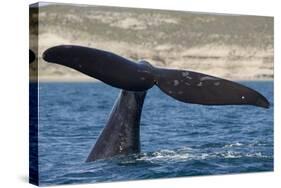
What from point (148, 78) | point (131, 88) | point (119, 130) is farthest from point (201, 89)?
point (119, 130)

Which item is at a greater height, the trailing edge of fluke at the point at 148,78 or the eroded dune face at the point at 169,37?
the eroded dune face at the point at 169,37

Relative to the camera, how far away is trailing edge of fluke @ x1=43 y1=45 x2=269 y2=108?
1301cm

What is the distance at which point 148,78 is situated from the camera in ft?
45.1

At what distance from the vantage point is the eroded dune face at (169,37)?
1383 centimetres

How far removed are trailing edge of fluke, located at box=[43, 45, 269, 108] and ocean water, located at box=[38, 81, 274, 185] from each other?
1.54ft

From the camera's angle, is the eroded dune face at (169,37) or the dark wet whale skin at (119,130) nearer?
the eroded dune face at (169,37)

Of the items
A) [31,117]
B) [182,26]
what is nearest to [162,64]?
[182,26]

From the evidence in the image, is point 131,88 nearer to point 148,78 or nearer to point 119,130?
point 148,78

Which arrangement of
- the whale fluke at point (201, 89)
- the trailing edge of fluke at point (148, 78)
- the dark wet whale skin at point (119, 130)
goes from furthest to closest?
1. the dark wet whale skin at point (119, 130)
2. the whale fluke at point (201, 89)
3. the trailing edge of fluke at point (148, 78)

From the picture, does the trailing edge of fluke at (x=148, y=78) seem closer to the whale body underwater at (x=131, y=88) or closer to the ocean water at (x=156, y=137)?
the whale body underwater at (x=131, y=88)

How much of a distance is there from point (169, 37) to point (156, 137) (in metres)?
2.11

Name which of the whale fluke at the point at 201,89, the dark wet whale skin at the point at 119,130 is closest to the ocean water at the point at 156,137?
the dark wet whale skin at the point at 119,130

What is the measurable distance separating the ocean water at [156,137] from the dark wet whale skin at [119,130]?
0.12 meters
